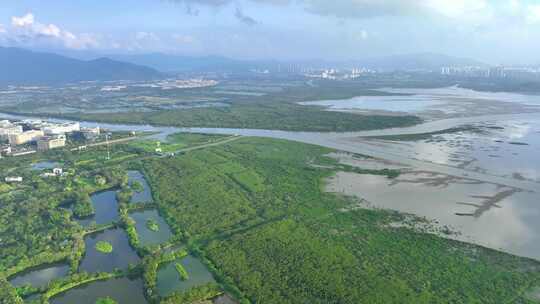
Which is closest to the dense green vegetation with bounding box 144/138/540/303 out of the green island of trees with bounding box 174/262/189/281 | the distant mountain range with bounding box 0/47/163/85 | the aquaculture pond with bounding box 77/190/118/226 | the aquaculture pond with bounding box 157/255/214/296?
the aquaculture pond with bounding box 157/255/214/296

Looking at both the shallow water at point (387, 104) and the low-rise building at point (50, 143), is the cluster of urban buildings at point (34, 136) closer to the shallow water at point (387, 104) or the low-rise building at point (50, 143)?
the low-rise building at point (50, 143)

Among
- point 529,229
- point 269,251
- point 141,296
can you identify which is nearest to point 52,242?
point 141,296

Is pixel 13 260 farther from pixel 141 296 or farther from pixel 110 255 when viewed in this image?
pixel 141 296

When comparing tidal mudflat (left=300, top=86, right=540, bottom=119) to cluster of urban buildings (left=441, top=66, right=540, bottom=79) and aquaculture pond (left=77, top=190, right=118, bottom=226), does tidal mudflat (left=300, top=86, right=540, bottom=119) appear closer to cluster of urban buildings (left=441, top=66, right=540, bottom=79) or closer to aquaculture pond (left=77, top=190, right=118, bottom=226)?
aquaculture pond (left=77, top=190, right=118, bottom=226)

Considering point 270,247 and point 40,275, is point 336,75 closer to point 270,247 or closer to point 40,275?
point 270,247

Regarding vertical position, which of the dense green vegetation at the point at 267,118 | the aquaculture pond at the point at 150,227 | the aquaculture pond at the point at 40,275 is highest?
the dense green vegetation at the point at 267,118

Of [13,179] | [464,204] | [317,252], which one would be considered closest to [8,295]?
[317,252]

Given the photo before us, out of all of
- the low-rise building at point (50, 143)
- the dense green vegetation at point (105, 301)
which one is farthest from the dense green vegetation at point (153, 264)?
the low-rise building at point (50, 143)
